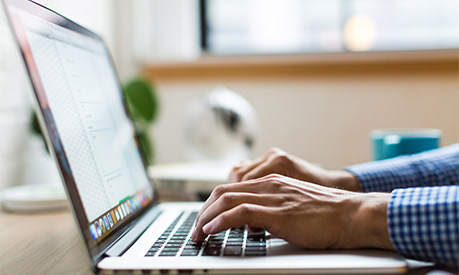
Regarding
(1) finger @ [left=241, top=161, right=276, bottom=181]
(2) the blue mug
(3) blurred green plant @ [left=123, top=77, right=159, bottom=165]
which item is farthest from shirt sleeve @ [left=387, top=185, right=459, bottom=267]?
(3) blurred green plant @ [left=123, top=77, right=159, bottom=165]

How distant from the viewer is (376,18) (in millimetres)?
2025

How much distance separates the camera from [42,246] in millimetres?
630

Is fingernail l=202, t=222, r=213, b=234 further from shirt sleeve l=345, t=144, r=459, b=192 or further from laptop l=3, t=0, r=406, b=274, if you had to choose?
shirt sleeve l=345, t=144, r=459, b=192

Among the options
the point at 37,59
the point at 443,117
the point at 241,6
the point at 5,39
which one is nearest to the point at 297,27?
the point at 241,6

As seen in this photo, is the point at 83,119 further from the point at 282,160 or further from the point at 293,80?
the point at 293,80

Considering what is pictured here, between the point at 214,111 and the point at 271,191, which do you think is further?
the point at 214,111

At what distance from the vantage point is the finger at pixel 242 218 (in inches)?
19.5

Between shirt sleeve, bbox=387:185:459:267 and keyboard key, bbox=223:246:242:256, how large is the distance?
0.49 ft

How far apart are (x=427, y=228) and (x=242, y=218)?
0.59 feet

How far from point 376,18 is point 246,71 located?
0.67 meters

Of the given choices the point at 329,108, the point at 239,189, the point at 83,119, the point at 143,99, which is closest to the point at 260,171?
the point at 239,189

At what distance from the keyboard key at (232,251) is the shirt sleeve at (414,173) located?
1.28 ft

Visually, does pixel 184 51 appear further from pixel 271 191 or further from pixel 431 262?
pixel 431 262

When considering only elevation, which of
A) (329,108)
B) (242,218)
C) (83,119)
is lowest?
Answer: (329,108)
